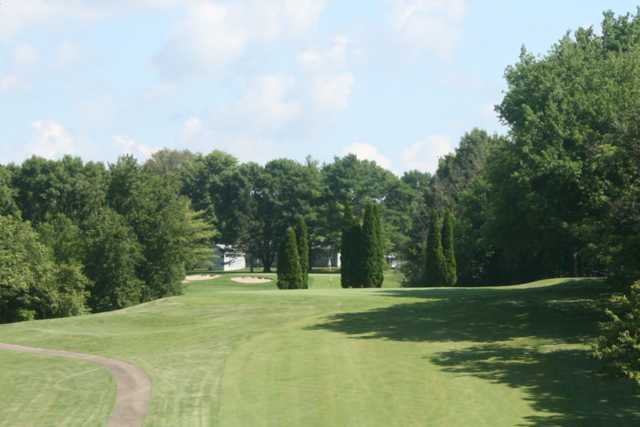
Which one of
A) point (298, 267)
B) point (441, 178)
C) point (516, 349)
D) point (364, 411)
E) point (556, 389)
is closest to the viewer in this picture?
point (364, 411)

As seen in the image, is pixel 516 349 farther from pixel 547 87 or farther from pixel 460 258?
pixel 460 258

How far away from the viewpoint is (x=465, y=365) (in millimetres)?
23188

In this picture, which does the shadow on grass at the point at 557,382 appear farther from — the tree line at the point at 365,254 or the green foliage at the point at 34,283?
the tree line at the point at 365,254

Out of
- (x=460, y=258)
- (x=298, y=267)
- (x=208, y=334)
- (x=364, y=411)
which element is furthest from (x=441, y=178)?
(x=364, y=411)

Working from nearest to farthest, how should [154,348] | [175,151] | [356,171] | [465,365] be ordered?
[465,365]
[154,348]
[356,171]
[175,151]

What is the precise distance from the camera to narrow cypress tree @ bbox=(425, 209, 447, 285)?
2408 inches

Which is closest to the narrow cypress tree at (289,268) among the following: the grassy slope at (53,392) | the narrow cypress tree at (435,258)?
the narrow cypress tree at (435,258)

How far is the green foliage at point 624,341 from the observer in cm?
1597

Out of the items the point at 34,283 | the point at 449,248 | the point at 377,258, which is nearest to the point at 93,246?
the point at 34,283

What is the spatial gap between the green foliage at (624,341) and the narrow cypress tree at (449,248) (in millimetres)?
44386

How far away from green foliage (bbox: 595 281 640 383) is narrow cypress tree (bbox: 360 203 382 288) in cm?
4309

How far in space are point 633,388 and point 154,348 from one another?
1695 cm

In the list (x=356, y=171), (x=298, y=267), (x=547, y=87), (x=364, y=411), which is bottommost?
(x=364, y=411)

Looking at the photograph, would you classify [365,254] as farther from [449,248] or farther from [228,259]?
[228,259]
